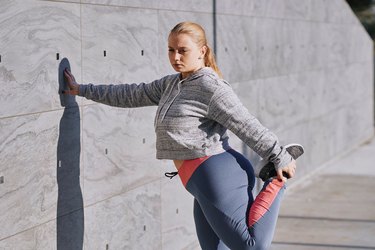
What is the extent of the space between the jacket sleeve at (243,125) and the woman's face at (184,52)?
7.7 inches

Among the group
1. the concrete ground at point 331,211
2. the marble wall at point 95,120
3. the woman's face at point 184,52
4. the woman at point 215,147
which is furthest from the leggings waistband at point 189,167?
the concrete ground at point 331,211

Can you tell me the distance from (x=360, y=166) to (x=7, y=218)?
7.64 meters

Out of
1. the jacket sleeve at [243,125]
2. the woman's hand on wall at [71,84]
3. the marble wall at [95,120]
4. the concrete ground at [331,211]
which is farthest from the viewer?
the concrete ground at [331,211]

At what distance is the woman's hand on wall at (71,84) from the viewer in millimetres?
4641

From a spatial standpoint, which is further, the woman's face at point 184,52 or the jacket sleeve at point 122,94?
the jacket sleeve at point 122,94

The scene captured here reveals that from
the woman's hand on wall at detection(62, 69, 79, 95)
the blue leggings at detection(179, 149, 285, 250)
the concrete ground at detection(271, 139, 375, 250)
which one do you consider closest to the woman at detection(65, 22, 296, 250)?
the blue leggings at detection(179, 149, 285, 250)

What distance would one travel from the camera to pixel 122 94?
4703 mm

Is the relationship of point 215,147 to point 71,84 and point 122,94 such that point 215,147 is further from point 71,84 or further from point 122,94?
point 71,84

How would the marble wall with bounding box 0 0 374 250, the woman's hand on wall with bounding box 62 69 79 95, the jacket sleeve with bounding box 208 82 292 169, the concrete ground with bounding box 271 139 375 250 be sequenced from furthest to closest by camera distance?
1. the concrete ground with bounding box 271 139 375 250
2. the woman's hand on wall with bounding box 62 69 79 95
3. the marble wall with bounding box 0 0 374 250
4. the jacket sleeve with bounding box 208 82 292 169

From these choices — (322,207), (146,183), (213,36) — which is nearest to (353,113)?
(322,207)

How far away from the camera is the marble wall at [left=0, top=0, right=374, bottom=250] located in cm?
426

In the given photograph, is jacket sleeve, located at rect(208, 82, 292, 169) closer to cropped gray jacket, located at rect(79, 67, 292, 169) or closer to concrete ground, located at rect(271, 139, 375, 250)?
cropped gray jacket, located at rect(79, 67, 292, 169)

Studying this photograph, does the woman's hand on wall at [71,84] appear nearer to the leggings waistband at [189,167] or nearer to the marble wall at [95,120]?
the marble wall at [95,120]

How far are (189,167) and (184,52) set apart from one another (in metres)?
0.57
